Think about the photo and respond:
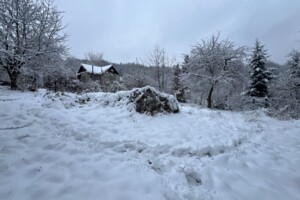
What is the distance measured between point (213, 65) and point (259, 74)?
609cm

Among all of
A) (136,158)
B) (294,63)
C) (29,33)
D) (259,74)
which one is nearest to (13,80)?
(29,33)

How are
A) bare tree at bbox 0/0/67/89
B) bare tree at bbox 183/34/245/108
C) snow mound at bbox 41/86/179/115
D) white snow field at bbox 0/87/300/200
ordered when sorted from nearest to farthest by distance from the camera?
white snow field at bbox 0/87/300/200
snow mound at bbox 41/86/179/115
bare tree at bbox 0/0/67/89
bare tree at bbox 183/34/245/108

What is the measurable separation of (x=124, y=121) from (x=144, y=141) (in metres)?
1.70

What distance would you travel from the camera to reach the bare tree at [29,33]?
10703mm

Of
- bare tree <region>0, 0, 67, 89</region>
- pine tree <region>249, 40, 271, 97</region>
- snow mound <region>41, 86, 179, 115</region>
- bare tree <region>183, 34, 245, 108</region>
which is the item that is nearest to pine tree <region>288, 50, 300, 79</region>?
pine tree <region>249, 40, 271, 97</region>

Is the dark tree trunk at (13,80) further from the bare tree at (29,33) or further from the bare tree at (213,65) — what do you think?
the bare tree at (213,65)

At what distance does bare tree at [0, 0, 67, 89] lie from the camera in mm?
10703

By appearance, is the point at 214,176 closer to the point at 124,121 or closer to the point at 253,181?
the point at 253,181

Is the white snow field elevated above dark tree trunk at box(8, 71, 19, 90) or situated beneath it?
situated beneath

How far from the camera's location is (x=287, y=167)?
4574mm

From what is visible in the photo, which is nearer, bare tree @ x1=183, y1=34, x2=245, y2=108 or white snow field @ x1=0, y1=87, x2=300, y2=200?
white snow field @ x1=0, y1=87, x2=300, y2=200

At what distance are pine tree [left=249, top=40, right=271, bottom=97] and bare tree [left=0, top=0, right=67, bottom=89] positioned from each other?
19.5 metres

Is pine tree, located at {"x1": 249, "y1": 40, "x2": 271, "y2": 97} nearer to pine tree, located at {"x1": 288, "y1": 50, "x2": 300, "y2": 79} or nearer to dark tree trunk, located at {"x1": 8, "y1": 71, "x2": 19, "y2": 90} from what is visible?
pine tree, located at {"x1": 288, "y1": 50, "x2": 300, "y2": 79}

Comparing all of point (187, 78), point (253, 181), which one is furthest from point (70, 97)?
point (187, 78)
